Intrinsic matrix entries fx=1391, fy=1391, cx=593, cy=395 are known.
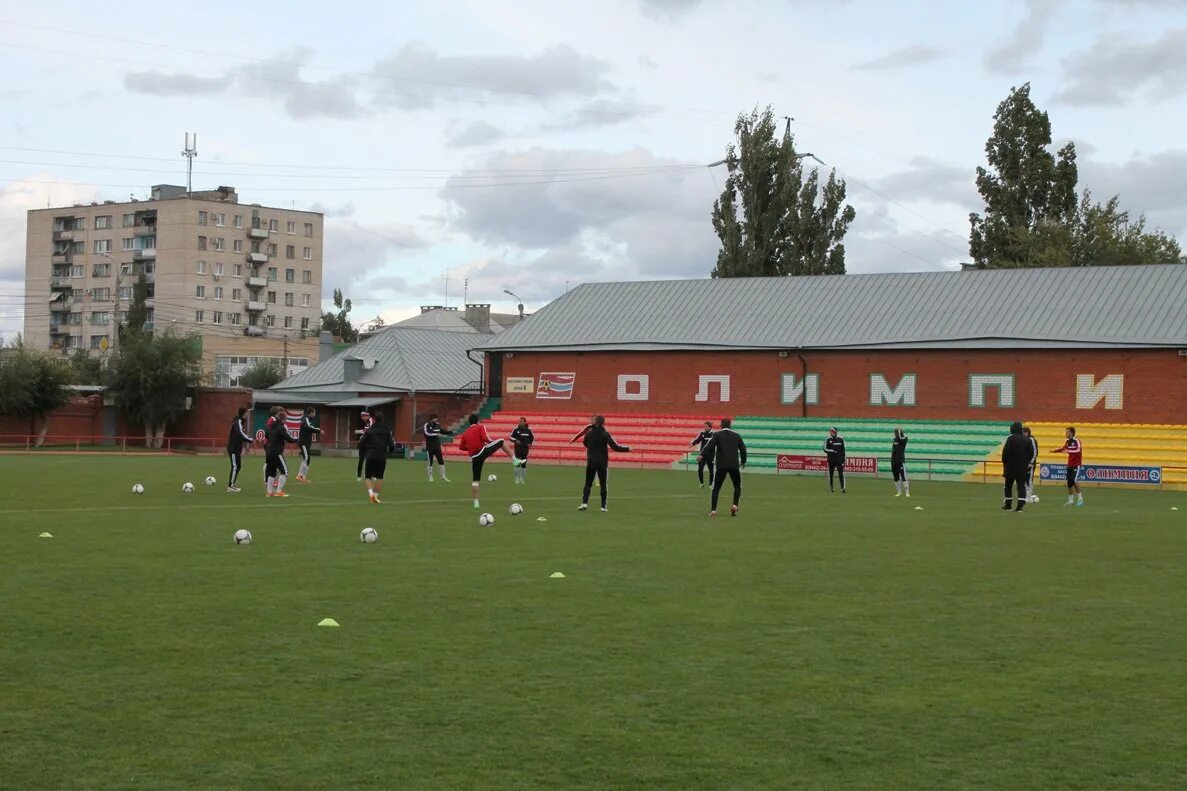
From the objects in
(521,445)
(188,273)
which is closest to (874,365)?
(521,445)

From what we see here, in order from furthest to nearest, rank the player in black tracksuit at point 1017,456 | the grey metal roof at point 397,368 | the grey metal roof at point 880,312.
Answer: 1. the grey metal roof at point 397,368
2. the grey metal roof at point 880,312
3. the player in black tracksuit at point 1017,456

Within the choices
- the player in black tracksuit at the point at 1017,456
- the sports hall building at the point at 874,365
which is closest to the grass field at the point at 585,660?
the player in black tracksuit at the point at 1017,456

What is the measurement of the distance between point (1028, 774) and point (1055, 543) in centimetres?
1499

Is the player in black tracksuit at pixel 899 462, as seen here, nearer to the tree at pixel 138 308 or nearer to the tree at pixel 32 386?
the tree at pixel 32 386

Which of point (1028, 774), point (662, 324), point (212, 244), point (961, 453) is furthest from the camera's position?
point (212, 244)

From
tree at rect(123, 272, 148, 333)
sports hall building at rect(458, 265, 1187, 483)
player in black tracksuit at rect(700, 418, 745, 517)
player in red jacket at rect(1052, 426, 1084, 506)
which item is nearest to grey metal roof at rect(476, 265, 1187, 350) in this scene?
sports hall building at rect(458, 265, 1187, 483)

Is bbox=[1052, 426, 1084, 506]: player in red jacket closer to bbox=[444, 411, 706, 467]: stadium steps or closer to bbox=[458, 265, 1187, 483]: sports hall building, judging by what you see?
bbox=[458, 265, 1187, 483]: sports hall building

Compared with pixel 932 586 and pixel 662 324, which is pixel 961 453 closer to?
pixel 662 324

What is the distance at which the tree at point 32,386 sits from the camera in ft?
222

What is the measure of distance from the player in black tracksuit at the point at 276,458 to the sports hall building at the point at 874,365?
2273 cm

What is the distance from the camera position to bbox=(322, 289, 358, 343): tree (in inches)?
5536

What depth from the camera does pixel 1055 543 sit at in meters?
21.7

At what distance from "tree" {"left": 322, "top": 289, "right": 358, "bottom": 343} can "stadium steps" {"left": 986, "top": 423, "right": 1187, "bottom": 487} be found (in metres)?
98.5

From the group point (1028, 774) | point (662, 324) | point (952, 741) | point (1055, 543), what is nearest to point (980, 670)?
point (952, 741)
